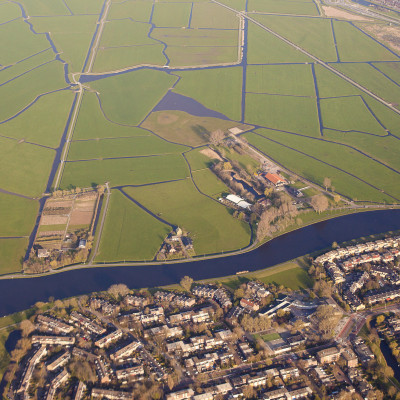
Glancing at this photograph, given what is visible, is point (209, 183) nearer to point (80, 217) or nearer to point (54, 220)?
point (80, 217)

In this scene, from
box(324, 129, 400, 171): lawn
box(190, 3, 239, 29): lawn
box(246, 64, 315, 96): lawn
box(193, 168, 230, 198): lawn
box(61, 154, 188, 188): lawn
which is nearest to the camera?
box(193, 168, 230, 198): lawn

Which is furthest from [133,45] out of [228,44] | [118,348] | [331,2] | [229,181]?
[118,348]

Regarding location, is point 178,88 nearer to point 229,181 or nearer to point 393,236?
point 229,181

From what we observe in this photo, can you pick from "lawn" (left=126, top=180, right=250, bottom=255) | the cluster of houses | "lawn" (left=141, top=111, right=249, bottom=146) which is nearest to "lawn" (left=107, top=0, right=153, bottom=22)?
"lawn" (left=141, top=111, right=249, bottom=146)

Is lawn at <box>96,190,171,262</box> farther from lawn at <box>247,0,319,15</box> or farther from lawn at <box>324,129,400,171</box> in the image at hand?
lawn at <box>247,0,319,15</box>

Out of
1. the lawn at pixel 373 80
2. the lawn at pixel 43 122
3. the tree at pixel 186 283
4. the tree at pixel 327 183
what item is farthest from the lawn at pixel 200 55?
the tree at pixel 186 283

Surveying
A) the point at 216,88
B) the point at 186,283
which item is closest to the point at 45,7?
the point at 216,88
